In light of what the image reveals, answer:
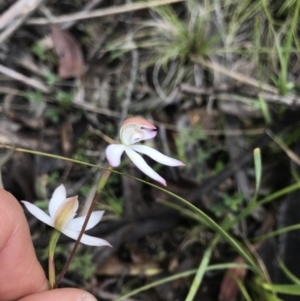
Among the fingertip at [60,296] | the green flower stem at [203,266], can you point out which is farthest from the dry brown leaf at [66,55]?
the fingertip at [60,296]

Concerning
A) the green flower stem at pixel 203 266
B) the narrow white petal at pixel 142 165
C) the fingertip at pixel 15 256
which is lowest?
the green flower stem at pixel 203 266

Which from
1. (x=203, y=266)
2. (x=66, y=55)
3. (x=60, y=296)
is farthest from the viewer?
(x=66, y=55)

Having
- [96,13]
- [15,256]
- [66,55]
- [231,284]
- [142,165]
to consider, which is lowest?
[231,284]

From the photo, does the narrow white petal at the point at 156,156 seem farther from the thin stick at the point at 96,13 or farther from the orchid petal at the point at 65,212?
the thin stick at the point at 96,13

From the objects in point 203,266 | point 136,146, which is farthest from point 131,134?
point 203,266

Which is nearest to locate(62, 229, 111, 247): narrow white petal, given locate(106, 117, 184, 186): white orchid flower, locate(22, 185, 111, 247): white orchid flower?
locate(22, 185, 111, 247): white orchid flower

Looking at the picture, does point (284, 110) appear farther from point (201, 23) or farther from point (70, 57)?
point (70, 57)

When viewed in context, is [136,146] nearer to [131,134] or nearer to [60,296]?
[131,134]
